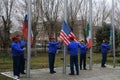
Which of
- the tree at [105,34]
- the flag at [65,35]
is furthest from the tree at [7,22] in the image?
the flag at [65,35]

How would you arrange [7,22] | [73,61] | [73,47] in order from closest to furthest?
[73,47] < [73,61] < [7,22]

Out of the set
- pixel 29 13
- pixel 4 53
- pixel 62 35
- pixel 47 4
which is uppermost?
pixel 47 4

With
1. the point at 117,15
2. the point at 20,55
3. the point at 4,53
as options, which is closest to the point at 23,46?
the point at 20,55

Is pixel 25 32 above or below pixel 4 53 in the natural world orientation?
above

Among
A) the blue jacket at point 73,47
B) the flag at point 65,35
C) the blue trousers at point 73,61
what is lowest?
the blue trousers at point 73,61

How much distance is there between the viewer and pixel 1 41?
48406 mm

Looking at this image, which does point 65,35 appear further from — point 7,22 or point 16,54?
point 7,22

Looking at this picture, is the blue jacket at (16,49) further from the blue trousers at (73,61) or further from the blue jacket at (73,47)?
the blue trousers at (73,61)

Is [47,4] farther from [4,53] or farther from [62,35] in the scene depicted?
[62,35]

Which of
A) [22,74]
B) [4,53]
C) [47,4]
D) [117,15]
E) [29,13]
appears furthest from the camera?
[117,15]

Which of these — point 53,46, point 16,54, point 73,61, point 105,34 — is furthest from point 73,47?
point 105,34

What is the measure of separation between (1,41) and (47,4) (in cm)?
930

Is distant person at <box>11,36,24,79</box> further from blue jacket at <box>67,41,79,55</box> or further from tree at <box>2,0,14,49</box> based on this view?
tree at <box>2,0,14,49</box>

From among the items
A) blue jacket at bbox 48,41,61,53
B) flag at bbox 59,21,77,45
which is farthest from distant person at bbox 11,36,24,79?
flag at bbox 59,21,77,45
